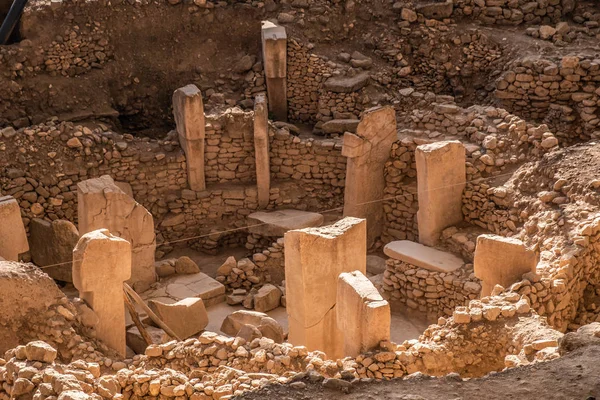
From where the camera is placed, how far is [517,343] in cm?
943

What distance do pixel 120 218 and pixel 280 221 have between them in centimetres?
286

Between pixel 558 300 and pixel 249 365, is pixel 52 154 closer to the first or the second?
pixel 249 365

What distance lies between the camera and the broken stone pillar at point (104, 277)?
10625mm

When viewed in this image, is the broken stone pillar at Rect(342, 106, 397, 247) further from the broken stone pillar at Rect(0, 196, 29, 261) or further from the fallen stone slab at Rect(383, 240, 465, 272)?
the broken stone pillar at Rect(0, 196, 29, 261)

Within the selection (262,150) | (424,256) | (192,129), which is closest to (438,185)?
(424,256)

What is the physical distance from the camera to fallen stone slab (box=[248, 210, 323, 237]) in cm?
1485

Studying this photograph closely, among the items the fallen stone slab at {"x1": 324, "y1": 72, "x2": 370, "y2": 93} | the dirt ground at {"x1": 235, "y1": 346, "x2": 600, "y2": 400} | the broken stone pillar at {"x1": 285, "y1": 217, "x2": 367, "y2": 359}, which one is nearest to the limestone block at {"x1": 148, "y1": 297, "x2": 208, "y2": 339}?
the broken stone pillar at {"x1": 285, "y1": 217, "x2": 367, "y2": 359}

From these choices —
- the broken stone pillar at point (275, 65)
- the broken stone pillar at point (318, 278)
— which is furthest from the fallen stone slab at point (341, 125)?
the broken stone pillar at point (318, 278)

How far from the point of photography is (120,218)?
13.0m

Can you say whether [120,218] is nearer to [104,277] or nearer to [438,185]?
[104,277]

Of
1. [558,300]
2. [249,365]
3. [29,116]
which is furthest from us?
[29,116]

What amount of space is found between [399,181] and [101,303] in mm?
5569

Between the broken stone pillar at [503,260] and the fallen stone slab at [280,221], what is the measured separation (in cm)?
447

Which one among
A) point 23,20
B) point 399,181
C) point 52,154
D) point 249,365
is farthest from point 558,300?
point 23,20
